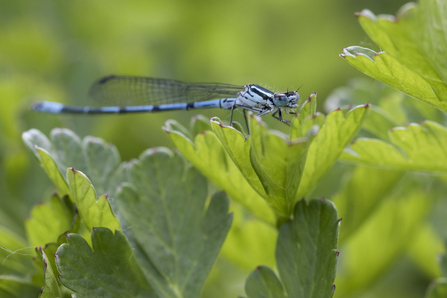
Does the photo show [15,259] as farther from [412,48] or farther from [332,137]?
[412,48]

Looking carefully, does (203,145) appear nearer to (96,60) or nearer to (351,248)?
(351,248)

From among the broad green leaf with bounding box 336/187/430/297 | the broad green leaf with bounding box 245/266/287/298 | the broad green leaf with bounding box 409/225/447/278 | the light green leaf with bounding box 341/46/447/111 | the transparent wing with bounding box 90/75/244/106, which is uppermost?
the light green leaf with bounding box 341/46/447/111

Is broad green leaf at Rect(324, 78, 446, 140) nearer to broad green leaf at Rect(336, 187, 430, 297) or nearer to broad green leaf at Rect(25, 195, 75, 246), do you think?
broad green leaf at Rect(336, 187, 430, 297)

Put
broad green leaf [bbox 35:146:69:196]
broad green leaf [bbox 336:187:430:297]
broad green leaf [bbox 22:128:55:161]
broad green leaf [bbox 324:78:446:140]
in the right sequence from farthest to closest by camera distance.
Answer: broad green leaf [bbox 336:187:430:297]
broad green leaf [bbox 324:78:446:140]
broad green leaf [bbox 22:128:55:161]
broad green leaf [bbox 35:146:69:196]

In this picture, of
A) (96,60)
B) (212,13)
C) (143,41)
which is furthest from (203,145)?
(212,13)

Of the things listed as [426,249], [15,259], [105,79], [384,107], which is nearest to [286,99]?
[384,107]

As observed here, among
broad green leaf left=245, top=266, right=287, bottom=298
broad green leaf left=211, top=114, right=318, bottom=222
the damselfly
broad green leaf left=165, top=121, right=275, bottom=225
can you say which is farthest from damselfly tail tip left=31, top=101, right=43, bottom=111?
broad green leaf left=245, top=266, right=287, bottom=298

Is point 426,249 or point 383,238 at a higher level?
point 383,238
